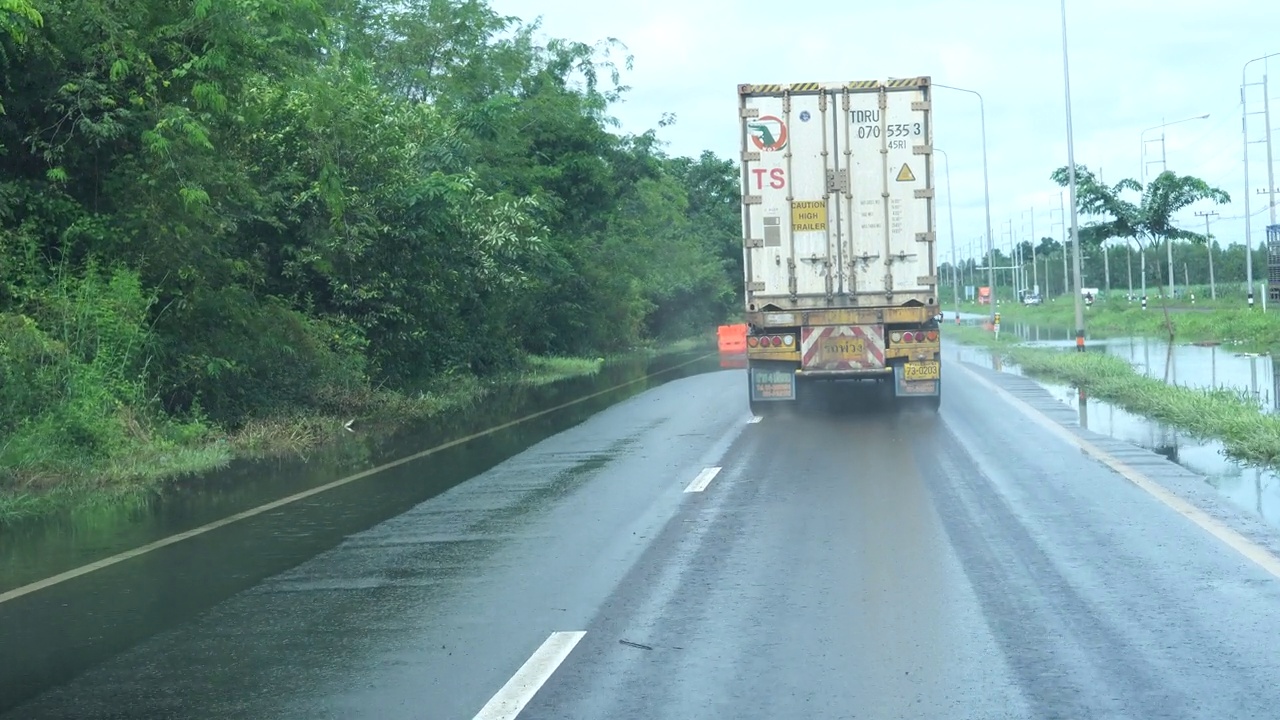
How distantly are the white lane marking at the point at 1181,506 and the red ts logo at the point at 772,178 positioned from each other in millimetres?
4649

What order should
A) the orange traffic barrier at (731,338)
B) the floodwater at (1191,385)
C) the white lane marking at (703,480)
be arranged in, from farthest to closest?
the orange traffic barrier at (731,338)
the white lane marking at (703,480)
the floodwater at (1191,385)

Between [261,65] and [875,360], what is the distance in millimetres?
9004

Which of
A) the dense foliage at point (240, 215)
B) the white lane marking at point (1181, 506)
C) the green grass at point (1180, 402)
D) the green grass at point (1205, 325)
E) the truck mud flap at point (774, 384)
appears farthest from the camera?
the green grass at point (1205, 325)

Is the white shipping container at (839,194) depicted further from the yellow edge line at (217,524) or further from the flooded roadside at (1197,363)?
the flooded roadside at (1197,363)

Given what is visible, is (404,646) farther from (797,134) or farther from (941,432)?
(797,134)

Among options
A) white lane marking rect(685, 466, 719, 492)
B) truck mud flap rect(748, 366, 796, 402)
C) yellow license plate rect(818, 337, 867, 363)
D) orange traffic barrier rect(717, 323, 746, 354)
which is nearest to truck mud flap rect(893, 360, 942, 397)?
yellow license plate rect(818, 337, 867, 363)

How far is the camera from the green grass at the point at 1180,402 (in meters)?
13.8

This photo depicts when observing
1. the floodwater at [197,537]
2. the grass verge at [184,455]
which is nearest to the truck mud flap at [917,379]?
the floodwater at [197,537]

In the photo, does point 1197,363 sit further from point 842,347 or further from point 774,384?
point 774,384

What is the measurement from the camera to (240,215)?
20.4 metres

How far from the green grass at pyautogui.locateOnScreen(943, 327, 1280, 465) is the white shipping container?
3470mm

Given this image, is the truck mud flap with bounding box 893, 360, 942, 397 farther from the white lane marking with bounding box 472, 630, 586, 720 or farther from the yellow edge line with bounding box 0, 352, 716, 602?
the white lane marking with bounding box 472, 630, 586, 720

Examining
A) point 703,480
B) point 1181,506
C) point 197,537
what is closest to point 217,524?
point 197,537

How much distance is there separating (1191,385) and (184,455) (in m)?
16.0
